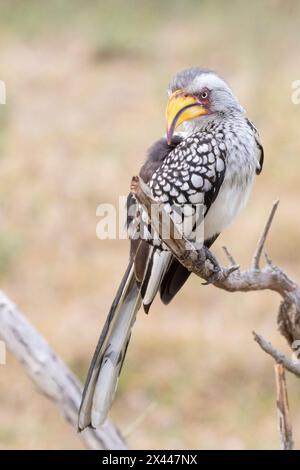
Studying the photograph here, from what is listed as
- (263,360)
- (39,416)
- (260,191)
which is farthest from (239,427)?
(260,191)

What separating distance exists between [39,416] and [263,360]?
1.17 metres

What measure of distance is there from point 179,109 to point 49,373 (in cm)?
97

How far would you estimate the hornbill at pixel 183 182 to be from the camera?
2543 mm

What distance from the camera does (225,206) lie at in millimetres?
2598

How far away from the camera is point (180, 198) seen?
8.36ft

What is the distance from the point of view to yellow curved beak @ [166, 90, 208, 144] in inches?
98.3

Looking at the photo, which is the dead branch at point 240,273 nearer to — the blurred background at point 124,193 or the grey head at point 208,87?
the grey head at point 208,87

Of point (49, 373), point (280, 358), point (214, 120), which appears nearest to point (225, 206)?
point (214, 120)

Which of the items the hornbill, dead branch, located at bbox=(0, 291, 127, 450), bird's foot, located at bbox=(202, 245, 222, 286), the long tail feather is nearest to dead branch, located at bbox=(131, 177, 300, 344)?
bird's foot, located at bbox=(202, 245, 222, 286)

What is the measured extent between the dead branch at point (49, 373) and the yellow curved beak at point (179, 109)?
849 millimetres

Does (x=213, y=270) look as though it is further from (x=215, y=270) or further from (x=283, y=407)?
(x=283, y=407)

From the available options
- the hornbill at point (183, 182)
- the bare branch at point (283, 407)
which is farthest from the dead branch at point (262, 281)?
the hornbill at point (183, 182)

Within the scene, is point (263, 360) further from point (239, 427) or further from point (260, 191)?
point (260, 191)
